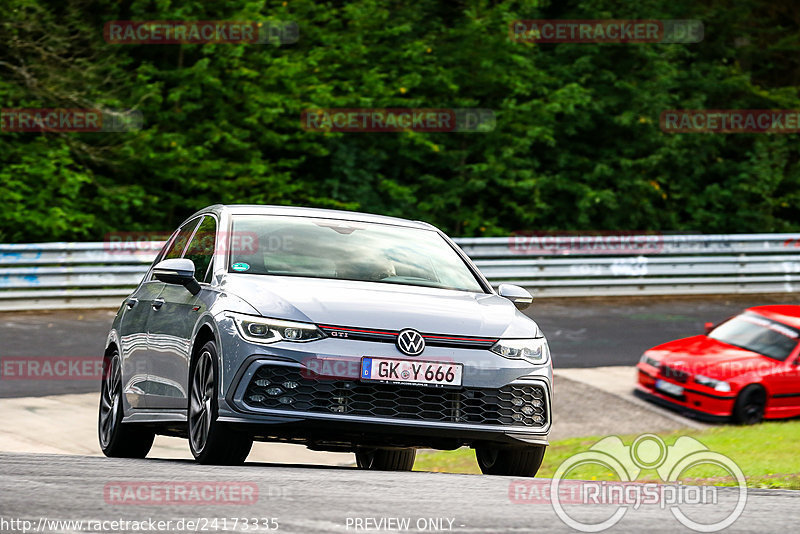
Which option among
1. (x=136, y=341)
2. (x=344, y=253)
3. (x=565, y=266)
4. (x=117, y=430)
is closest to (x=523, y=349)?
(x=344, y=253)

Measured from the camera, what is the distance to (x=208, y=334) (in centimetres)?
702

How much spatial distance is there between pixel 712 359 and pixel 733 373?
0.46m

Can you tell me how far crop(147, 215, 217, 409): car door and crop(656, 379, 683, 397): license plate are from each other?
28.6 ft

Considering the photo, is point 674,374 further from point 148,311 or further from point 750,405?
point 148,311

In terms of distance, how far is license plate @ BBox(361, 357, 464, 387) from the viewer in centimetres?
660

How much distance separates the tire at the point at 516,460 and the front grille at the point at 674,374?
8542 millimetres

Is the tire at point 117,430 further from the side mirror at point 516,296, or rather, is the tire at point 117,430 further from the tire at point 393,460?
the side mirror at point 516,296

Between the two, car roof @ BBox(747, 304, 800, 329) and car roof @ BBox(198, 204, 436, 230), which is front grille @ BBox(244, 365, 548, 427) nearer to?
car roof @ BBox(198, 204, 436, 230)

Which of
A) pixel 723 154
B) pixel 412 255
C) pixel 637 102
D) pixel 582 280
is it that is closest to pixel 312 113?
pixel 582 280

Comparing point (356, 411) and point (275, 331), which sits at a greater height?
point (275, 331)

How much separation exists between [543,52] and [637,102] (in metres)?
2.72

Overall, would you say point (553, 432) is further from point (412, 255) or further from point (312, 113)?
point (312, 113)

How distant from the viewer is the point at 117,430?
8727 mm

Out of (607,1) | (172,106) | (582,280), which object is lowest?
(582,280)
